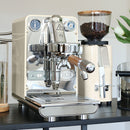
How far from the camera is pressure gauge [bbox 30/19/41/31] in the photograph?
124cm

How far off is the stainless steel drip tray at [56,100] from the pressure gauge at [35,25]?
27 centimetres

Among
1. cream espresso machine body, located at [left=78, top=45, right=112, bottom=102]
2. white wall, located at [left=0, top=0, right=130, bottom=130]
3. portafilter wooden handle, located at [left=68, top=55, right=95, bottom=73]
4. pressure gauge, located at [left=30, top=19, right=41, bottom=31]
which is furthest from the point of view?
white wall, located at [left=0, top=0, right=130, bottom=130]

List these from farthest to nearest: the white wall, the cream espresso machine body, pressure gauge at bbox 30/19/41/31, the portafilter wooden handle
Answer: the white wall < the cream espresso machine body < pressure gauge at bbox 30/19/41/31 < the portafilter wooden handle

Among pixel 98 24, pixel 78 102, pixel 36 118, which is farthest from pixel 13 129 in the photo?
pixel 98 24

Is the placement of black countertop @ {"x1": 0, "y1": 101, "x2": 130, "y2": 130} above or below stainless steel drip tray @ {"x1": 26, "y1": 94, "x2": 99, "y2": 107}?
below

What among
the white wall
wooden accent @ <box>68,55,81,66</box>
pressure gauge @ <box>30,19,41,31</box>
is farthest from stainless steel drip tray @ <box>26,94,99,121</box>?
the white wall

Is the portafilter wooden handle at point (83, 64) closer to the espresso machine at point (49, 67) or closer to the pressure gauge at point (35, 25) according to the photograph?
the espresso machine at point (49, 67)

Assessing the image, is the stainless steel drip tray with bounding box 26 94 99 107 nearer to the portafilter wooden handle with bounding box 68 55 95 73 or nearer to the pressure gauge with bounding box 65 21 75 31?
the portafilter wooden handle with bounding box 68 55 95 73

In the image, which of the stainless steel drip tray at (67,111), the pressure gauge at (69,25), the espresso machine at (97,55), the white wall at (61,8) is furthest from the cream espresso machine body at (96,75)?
the white wall at (61,8)

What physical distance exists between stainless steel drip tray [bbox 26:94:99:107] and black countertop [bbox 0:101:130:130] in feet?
0.20

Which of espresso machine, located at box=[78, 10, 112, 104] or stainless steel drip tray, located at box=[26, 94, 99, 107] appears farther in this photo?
espresso machine, located at box=[78, 10, 112, 104]

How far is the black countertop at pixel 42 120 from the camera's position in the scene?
3.43ft

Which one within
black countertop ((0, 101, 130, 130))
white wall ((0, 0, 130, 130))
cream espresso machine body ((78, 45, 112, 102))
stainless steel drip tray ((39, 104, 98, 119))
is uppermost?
white wall ((0, 0, 130, 130))

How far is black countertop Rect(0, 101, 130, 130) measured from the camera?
1045mm
